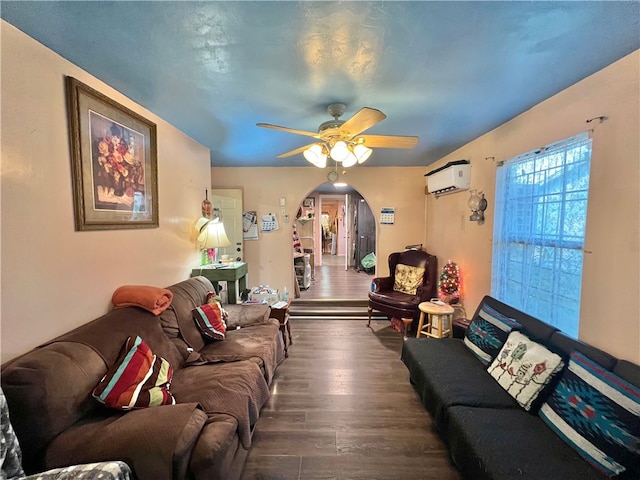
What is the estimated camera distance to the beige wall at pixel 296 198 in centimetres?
465

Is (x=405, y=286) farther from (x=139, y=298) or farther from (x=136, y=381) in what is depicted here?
(x=136, y=381)

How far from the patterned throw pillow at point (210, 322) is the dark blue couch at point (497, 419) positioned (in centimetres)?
173

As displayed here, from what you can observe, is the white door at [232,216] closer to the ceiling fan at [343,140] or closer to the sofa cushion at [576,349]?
the ceiling fan at [343,140]

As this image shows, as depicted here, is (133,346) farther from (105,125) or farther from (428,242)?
(428,242)

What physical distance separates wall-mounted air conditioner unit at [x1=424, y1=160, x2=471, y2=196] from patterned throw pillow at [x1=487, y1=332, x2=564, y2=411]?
6.38 feet

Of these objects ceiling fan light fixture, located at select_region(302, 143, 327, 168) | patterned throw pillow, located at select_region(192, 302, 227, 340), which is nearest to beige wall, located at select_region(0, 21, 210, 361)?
patterned throw pillow, located at select_region(192, 302, 227, 340)

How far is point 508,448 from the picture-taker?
134cm

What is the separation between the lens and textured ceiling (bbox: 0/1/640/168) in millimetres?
1184

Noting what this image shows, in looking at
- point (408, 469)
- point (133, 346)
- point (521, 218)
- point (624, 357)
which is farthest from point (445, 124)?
point (133, 346)

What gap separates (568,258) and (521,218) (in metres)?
0.57

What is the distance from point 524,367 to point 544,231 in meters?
1.05

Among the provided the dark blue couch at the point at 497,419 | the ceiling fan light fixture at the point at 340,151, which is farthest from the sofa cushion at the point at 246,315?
the ceiling fan light fixture at the point at 340,151

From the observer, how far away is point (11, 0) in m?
1.13

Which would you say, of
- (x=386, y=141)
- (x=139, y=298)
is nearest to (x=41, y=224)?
(x=139, y=298)
